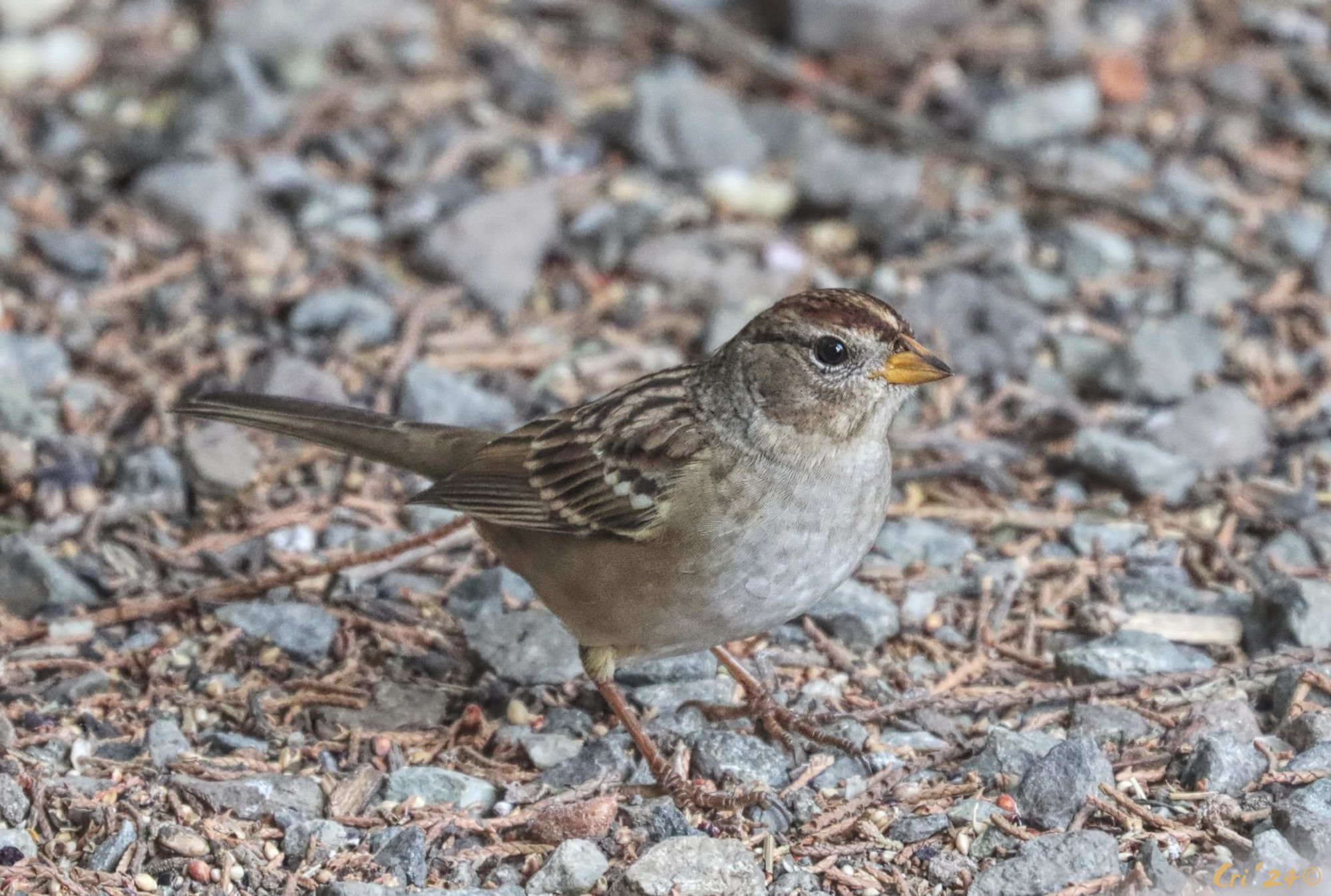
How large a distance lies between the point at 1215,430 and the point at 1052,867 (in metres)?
2.11

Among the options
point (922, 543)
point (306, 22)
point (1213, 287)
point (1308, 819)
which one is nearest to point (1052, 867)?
point (1308, 819)

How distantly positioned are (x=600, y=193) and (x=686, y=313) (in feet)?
2.56

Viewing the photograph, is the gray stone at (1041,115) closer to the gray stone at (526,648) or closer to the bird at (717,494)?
the bird at (717,494)

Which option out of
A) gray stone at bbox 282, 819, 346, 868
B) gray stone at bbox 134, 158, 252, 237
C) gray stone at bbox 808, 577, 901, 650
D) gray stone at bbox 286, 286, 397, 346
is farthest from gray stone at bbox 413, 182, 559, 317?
gray stone at bbox 282, 819, 346, 868

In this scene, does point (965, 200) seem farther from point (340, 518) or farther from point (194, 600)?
point (194, 600)

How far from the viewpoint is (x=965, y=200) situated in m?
6.34

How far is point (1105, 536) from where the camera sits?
475cm

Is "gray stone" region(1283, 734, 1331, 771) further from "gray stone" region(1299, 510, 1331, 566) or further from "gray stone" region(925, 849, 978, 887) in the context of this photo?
"gray stone" region(1299, 510, 1331, 566)

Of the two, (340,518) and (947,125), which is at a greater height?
(947,125)

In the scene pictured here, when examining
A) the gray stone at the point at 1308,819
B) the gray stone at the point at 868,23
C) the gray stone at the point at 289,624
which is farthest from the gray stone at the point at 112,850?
the gray stone at the point at 868,23

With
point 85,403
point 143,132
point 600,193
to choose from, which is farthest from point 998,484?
point 143,132

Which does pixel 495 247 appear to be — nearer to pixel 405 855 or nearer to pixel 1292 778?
pixel 405 855

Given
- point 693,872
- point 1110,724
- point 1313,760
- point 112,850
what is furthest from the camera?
point 1110,724

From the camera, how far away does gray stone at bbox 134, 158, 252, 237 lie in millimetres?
6051
